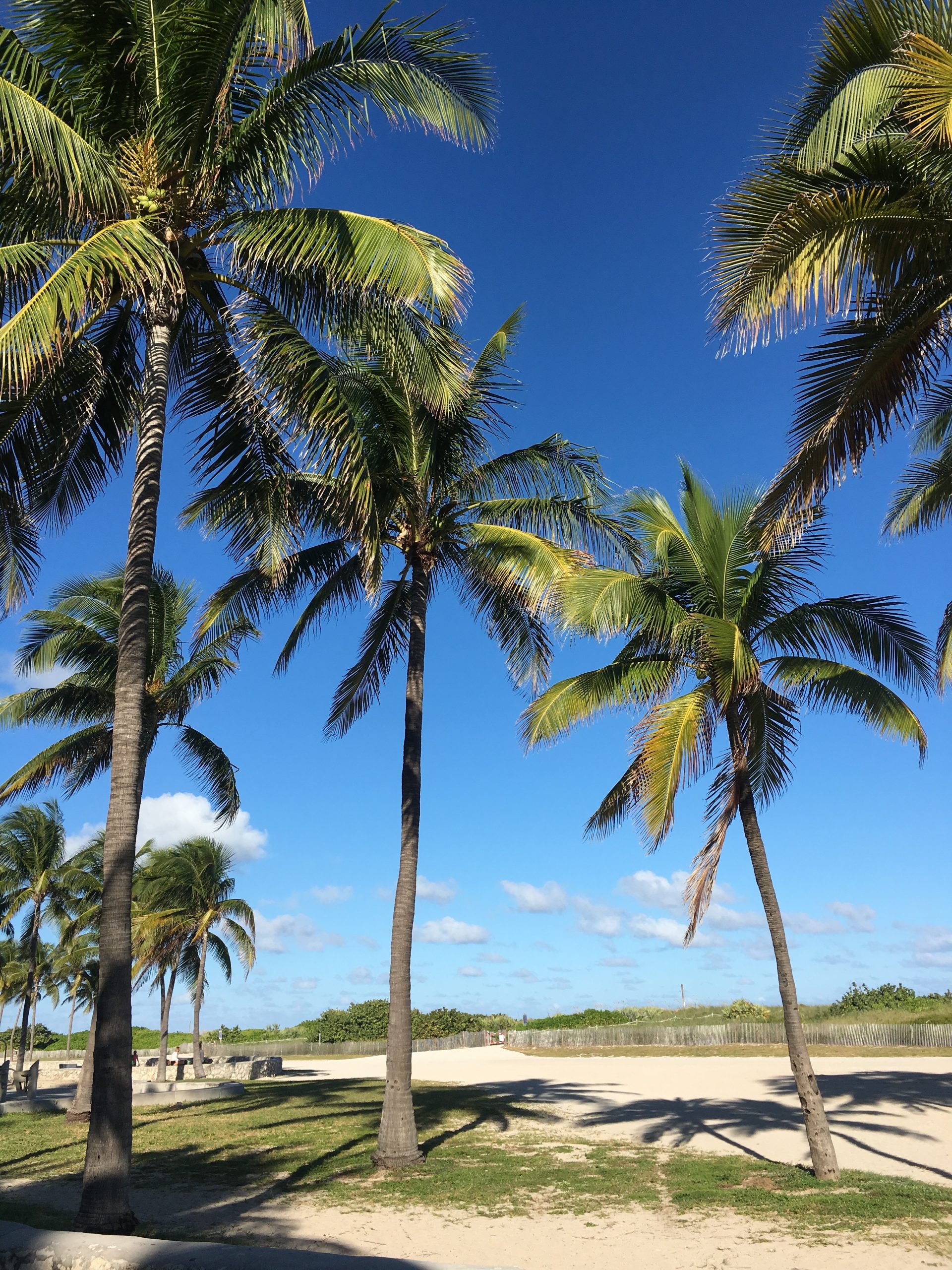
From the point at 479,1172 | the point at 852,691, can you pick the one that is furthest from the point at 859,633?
the point at 479,1172

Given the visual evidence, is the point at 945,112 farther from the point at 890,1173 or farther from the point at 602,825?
the point at 890,1173

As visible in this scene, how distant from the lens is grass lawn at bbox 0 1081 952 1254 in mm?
9594

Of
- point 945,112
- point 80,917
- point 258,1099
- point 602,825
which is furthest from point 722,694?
point 80,917

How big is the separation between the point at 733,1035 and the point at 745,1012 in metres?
7.71

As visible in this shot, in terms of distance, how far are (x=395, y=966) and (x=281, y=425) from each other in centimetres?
754

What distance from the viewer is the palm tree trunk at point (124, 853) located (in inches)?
275

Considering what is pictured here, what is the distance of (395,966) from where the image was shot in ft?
43.1

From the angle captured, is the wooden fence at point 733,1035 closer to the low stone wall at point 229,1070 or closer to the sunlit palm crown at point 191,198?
the low stone wall at point 229,1070

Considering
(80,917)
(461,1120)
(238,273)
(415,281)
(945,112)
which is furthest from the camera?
(80,917)

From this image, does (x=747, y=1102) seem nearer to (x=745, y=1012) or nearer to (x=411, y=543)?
(x=411, y=543)

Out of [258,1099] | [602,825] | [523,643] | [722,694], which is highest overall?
[523,643]

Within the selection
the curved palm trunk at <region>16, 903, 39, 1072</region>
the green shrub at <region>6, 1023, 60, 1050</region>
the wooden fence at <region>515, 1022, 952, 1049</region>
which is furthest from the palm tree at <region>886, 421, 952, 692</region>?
the green shrub at <region>6, 1023, 60, 1050</region>

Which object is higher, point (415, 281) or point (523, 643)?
point (415, 281)

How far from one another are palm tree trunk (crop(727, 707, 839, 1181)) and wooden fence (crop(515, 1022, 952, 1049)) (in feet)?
63.6
